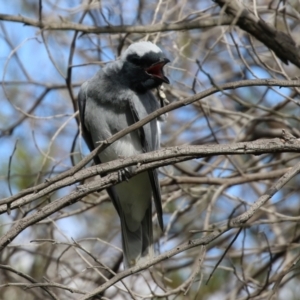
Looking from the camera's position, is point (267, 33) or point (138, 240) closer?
point (267, 33)

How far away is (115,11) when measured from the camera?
5.26 m

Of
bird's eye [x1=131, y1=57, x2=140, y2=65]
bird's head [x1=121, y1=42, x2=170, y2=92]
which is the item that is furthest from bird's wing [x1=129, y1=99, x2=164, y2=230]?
bird's eye [x1=131, y1=57, x2=140, y2=65]

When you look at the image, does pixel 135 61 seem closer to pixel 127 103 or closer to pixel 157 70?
pixel 157 70

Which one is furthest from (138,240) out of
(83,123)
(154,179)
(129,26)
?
(129,26)

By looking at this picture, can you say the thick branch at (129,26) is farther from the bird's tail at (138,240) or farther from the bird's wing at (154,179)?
the bird's tail at (138,240)

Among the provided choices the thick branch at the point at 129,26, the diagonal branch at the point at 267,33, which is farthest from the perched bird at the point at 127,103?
the diagonal branch at the point at 267,33

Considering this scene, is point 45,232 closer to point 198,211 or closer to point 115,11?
point 198,211

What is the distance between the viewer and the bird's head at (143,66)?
4.57 meters

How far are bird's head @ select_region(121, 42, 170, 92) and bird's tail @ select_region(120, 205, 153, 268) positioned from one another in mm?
1034

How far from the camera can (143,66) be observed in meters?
4.69

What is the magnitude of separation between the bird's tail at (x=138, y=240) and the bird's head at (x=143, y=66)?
40.7 inches

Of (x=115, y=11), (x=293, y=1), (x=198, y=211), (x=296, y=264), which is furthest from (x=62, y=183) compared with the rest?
(x=293, y=1)

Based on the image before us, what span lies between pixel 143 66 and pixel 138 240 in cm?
134

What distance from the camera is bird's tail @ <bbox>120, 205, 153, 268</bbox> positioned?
485 centimetres
